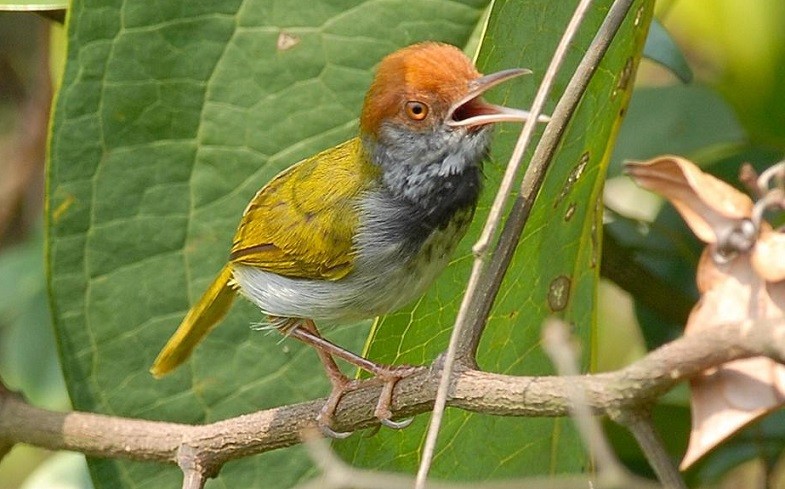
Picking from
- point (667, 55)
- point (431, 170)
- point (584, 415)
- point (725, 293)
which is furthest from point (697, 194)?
point (667, 55)

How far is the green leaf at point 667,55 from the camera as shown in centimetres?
317

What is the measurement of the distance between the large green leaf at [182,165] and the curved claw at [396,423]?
57 centimetres

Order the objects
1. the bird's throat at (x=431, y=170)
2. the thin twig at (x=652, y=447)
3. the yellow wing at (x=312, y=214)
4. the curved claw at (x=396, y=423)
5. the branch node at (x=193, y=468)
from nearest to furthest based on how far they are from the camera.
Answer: the thin twig at (x=652, y=447)
the curved claw at (x=396, y=423)
the branch node at (x=193, y=468)
the bird's throat at (x=431, y=170)
the yellow wing at (x=312, y=214)

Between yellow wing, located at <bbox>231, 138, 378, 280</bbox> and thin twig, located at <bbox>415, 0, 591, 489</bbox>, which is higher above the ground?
thin twig, located at <bbox>415, 0, 591, 489</bbox>

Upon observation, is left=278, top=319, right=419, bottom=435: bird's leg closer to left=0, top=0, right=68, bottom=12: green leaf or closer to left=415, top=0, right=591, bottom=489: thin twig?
left=415, top=0, right=591, bottom=489: thin twig

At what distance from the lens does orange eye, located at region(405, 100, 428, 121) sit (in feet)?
9.82

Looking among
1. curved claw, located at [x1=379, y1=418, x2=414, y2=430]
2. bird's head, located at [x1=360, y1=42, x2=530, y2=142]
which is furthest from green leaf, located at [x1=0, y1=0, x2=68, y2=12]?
curved claw, located at [x1=379, y1=418, x2=414, y2=430]

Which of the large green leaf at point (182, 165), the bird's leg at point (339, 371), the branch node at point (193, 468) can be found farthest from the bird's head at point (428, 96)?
the branch node at point (193, 468)

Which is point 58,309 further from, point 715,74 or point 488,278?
point 715,74

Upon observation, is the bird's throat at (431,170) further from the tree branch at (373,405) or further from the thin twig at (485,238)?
the thin twig at (485,238)

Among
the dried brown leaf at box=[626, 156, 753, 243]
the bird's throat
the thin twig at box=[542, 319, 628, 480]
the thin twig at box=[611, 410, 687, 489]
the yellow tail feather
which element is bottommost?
the yellow tail feather

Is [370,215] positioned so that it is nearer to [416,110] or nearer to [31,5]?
[416,110]

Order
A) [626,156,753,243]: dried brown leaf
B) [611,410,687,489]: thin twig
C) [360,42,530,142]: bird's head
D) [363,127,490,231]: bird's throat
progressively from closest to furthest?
[611,410,687,489]: thin twig → [626,156,753,243]: dried brown leaf → [360,42,530,142]: bird's head → [363,127,490,231]: bird's throat

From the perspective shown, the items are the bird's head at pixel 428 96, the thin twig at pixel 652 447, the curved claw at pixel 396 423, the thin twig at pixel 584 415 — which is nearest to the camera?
the thin twig at pixel 584 415
